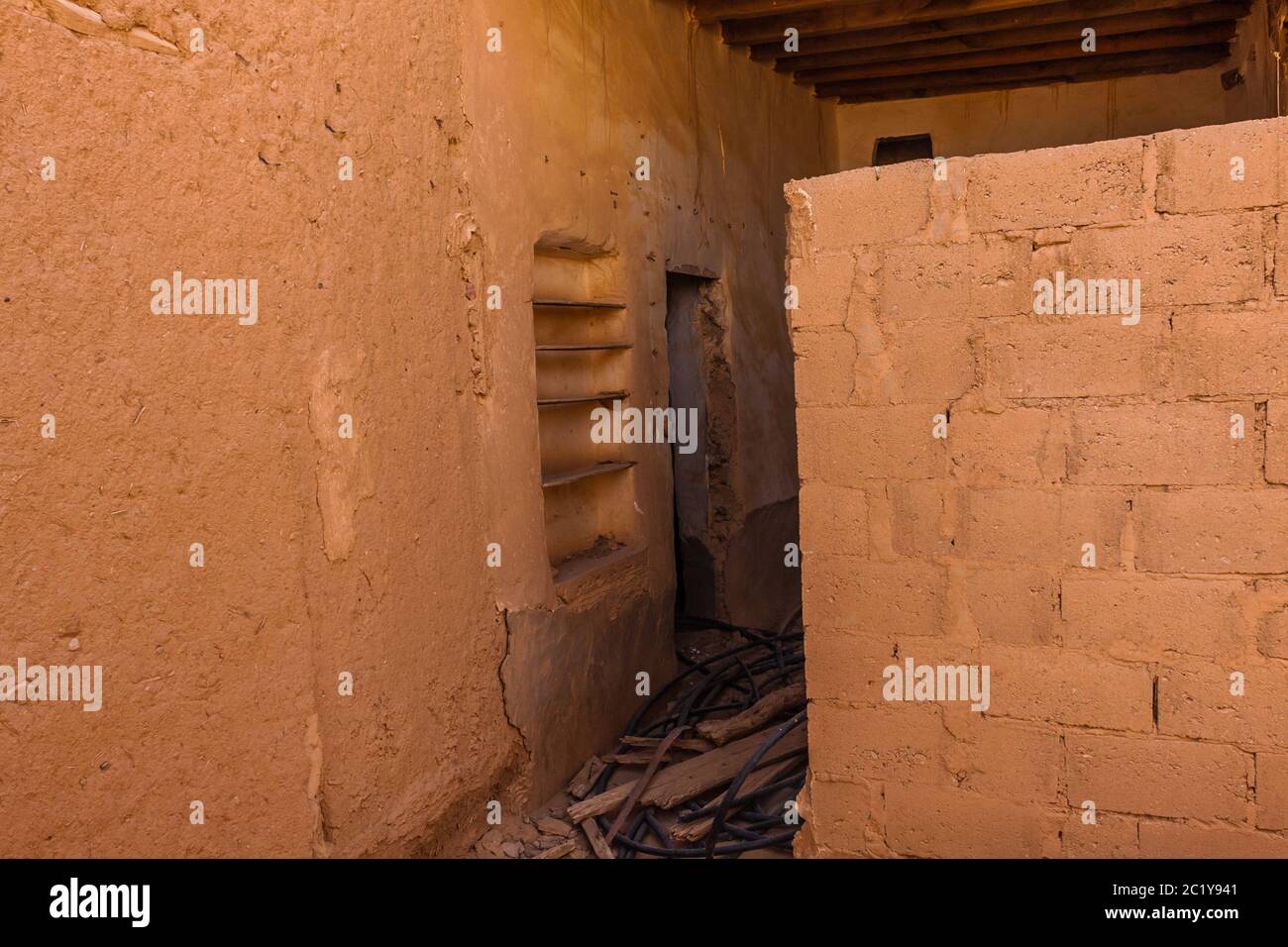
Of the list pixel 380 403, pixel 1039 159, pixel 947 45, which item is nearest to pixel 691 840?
pixel 380 403

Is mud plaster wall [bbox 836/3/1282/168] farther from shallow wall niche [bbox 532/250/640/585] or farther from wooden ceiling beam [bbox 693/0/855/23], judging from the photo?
shallow wall niche [bbox 532/250/640/585]

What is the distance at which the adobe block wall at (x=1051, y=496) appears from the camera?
284 cm

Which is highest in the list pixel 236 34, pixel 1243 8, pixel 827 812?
pixel 1243 8

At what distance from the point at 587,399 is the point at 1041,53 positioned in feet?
16.1

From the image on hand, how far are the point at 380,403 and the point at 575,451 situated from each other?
68.0 inches

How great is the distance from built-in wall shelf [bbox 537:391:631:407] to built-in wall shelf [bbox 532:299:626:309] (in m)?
0.40

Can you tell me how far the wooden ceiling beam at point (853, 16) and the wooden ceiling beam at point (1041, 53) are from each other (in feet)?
3.39

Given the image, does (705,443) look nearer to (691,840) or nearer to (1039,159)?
(691,840)

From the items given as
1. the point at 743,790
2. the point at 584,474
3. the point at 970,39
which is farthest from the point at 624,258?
the point at 970,39

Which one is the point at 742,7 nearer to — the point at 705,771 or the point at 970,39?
the point at 970,39

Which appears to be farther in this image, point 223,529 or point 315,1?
point 315,1

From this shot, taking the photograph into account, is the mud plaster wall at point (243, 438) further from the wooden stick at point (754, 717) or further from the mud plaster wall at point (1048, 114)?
the mud plaster wall at point (1048, 114)

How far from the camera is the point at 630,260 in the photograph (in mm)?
A: 5480

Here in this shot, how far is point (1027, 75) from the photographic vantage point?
28.6ft
